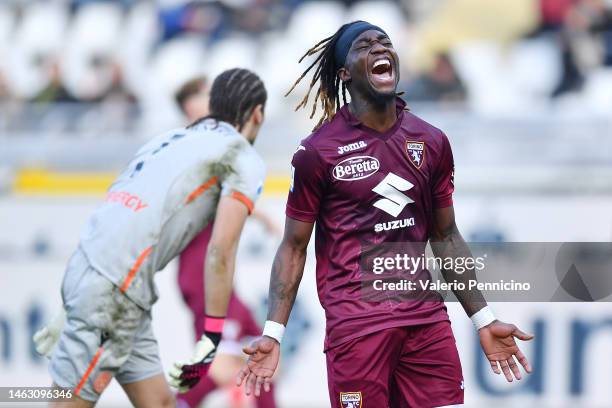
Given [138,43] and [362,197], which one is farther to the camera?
[138,43]

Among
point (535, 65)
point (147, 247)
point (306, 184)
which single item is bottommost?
point (147, 247)

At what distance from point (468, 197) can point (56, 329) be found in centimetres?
398

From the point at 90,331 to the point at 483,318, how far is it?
191 centimetres

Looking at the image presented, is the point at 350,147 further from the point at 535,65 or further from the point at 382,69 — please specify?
the point at 535,65

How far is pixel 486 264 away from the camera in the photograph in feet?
19.5

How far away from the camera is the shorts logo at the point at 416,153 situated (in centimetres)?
448

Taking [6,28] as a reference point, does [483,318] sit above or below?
below

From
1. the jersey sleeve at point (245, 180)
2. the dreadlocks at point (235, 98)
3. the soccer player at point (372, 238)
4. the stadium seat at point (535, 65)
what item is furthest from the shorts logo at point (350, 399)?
the stadium seat at point (535, 65)

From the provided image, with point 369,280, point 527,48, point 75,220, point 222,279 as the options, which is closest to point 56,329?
point 222,279

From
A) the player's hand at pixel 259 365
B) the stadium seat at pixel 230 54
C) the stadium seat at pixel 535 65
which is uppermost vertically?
the stadium seat at pixel 230 54

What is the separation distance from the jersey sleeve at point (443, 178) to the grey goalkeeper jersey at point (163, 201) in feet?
3.56

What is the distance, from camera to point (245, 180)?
527 centimetres

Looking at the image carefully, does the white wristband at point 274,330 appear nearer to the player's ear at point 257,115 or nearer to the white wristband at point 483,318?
the white wristband at point 483,318

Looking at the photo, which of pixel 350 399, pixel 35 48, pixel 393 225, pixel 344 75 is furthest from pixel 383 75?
pixel 35 48
